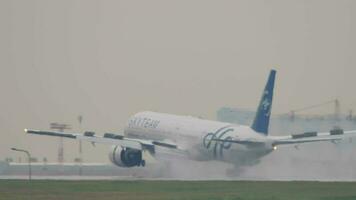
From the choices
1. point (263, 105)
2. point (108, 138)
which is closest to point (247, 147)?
point (263, 105)

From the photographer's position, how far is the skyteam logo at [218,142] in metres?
130

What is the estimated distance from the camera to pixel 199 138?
136 meters
